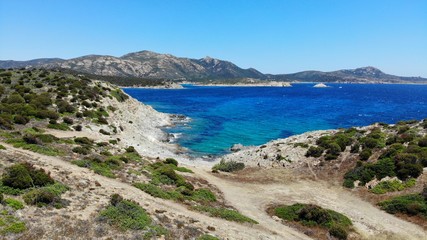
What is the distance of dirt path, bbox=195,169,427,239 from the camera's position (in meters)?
23.3

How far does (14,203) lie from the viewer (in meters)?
16.0

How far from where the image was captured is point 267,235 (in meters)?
19.8

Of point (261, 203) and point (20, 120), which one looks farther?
point (20, 120)

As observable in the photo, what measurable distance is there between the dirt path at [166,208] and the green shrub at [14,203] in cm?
293

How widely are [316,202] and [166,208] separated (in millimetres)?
14820

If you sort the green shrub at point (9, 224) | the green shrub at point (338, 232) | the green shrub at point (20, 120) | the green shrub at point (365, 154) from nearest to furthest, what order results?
1. the green shrub at point (9, 224)
2. the green shrub at point (338, 232)
3. the green shrub at point (365, 154)
4. the green shrub at point (20, 120)

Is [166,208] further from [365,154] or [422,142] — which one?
[422,142]

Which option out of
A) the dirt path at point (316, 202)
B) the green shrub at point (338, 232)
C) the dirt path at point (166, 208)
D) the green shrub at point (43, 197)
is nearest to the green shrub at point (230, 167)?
the dirt path at point (316, 202)

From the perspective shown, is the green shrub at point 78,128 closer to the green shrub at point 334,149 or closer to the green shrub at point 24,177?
the green shrub at point 24,177

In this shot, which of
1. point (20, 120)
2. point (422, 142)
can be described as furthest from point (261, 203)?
point (20, 120)

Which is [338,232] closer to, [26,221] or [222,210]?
[222,210]

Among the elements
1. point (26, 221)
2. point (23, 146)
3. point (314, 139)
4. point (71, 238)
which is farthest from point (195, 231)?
point (314, 139)

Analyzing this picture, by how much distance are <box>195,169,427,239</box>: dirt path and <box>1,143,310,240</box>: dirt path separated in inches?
56.2

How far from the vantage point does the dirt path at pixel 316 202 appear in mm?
23312
